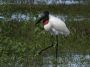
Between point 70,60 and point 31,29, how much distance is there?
2.18 m

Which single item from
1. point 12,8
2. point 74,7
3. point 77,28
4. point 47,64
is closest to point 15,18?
point 12,8

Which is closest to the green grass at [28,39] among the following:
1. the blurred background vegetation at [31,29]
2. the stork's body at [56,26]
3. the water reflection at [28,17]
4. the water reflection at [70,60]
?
the blurred background vegetation at [31,29]

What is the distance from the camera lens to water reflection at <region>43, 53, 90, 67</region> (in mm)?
8078

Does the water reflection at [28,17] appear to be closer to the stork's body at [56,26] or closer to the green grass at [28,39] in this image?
the green grass at [28,39]

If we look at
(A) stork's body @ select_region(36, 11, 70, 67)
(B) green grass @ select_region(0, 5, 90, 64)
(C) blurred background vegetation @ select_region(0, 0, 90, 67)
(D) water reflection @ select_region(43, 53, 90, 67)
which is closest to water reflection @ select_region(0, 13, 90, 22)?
(C) blurred background vegetation @ select_region(0, 0, 90, 67)

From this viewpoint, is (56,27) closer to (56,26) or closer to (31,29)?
(56,26)

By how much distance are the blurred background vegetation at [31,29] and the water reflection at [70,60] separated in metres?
0.29

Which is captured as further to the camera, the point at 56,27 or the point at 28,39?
the point at 28,39

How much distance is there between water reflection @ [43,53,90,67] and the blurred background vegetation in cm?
29

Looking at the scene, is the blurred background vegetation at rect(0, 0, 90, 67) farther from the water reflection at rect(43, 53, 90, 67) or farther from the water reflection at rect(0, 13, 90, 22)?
the water reflection at rect(43, 53, 90, 67)

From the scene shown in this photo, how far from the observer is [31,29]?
10344 millimetres

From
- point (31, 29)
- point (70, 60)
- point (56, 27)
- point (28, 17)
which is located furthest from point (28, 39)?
point (70, 60)

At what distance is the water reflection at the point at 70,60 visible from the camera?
8.08 meters

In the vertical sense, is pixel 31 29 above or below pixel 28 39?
above
